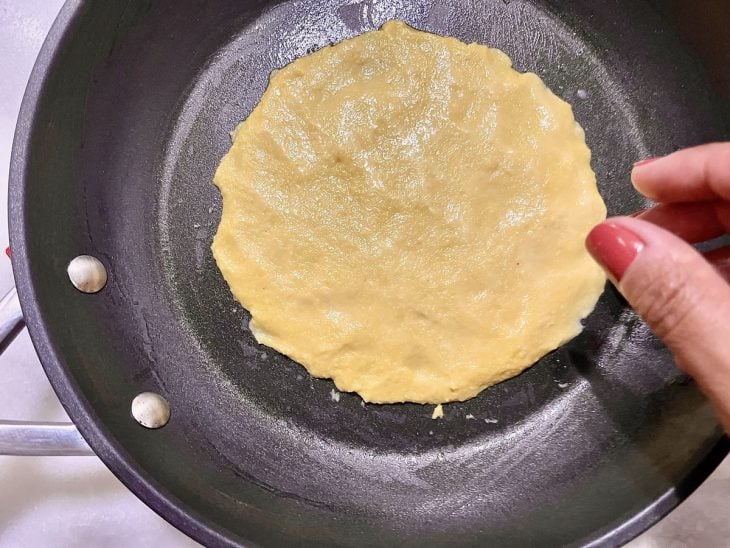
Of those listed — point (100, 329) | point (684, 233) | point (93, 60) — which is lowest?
point (100, 329)

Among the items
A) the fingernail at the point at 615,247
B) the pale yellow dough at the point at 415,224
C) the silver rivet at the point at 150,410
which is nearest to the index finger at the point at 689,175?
the pale yellow dough at the point at 415,224

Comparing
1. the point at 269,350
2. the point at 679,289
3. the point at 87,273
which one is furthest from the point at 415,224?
the point at 87,273

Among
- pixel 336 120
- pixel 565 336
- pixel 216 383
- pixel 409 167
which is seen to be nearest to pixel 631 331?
pixel 565 336

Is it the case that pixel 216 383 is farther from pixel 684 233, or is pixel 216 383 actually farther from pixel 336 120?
pixel 684 233

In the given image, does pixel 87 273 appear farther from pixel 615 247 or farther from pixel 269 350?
pixel 615 247

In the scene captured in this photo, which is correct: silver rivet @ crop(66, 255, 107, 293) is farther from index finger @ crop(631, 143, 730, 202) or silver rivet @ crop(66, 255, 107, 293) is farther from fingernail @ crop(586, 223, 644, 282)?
index finger @ crop(631, 143, 730, 202)

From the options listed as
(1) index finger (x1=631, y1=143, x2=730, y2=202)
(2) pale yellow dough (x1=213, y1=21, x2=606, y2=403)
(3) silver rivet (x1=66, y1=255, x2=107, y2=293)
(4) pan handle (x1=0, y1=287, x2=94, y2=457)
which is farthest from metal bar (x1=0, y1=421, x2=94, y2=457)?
(1) index finger (x1=631, y1=143, x2=730, y2=202)

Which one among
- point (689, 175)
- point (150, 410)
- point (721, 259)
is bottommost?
point (150, 410)
